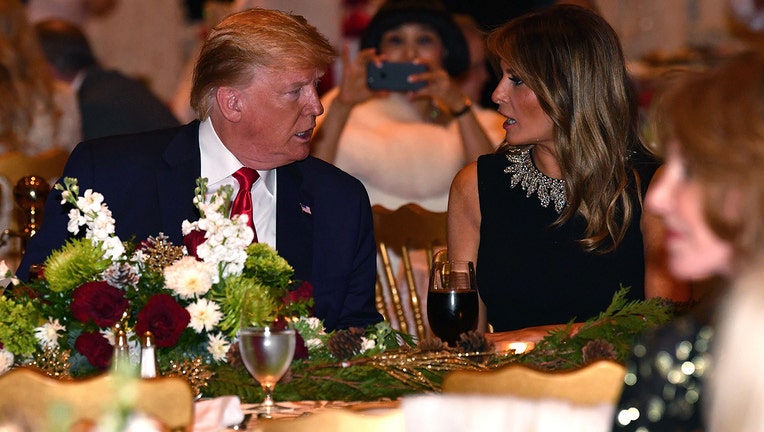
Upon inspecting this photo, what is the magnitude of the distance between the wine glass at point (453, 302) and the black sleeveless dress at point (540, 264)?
691 mm

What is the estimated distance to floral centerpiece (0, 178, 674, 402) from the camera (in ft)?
6.96

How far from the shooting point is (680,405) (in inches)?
57.8

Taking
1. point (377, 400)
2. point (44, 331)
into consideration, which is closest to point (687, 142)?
point (377, 400)

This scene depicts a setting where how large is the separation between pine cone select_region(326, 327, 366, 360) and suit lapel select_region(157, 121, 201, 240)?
82 cm

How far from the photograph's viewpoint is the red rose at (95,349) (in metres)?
2.14

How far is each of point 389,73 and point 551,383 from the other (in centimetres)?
305

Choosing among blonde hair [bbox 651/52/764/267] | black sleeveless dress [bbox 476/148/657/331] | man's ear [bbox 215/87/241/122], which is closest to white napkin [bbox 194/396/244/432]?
blonde hair [bbox 651/52/764/267]

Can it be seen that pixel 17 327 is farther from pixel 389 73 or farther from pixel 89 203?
pixel 389 73

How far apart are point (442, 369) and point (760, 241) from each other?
977mm

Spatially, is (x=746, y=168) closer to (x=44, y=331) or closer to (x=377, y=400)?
(x=377, y=400)

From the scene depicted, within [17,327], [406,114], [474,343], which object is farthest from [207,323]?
[406,114]

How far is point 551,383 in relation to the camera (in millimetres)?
1631

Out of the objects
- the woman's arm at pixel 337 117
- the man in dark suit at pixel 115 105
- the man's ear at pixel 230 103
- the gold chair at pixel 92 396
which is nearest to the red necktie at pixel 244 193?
the man's ear at pixel 230 103

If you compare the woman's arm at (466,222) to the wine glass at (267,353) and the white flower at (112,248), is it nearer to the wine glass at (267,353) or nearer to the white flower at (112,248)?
the white flower at (112,248)
